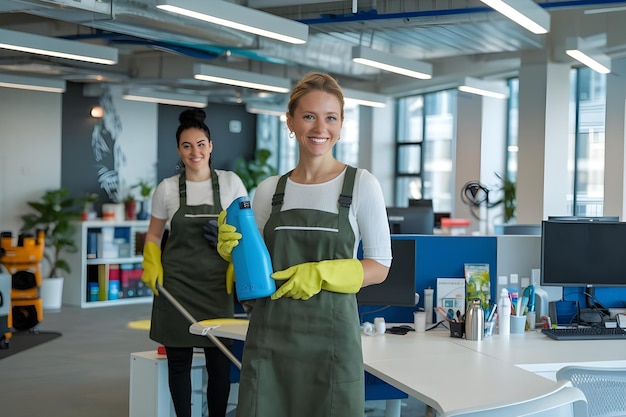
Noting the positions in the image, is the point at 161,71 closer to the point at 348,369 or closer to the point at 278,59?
the point at 278,59

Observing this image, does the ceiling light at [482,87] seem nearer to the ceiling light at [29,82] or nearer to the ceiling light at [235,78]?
the ceiling light at [235,78]

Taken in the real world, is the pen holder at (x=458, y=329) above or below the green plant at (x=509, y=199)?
below

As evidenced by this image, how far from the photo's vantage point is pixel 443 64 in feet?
35.4

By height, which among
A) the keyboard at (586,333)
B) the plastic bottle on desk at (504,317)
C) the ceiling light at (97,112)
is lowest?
the keyboard at (586,333)

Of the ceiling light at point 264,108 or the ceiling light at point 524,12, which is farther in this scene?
the ceiling light at point 264,108

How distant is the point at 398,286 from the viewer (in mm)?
4199

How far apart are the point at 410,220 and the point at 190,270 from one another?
96.5 inches

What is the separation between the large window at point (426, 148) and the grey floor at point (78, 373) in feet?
16.7

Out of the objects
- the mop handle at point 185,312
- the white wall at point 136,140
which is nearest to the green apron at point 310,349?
the mop handle at point 185,312

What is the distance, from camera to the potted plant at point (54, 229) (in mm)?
9852

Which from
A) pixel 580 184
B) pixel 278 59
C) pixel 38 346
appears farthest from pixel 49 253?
pixel 580 184

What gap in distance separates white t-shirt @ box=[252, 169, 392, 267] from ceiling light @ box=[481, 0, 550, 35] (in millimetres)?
3300

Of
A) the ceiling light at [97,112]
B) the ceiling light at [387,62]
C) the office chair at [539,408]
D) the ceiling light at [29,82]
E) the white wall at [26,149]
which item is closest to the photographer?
the office chair at [539,408]

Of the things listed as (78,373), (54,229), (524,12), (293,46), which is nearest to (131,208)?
(54,229)
